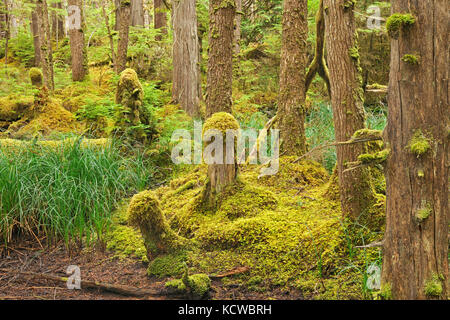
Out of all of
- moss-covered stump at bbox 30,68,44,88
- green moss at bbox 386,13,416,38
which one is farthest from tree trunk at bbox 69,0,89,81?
green moss at bbox 386,13,416,38

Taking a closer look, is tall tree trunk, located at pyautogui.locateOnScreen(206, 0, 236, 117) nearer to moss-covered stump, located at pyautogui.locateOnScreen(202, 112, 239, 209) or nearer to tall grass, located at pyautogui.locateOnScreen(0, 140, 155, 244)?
moss-covered stump, located at pyautogui.locateOnScreen(202, 112, 239, 209)

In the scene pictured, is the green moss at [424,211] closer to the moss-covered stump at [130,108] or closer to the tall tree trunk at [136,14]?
the moss-covered stump at [130,108]

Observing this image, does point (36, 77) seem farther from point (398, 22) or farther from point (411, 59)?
point (411, 59)

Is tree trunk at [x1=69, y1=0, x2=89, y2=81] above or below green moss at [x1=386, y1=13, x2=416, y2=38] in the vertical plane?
above

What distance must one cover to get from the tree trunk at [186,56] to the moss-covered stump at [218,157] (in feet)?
18.3

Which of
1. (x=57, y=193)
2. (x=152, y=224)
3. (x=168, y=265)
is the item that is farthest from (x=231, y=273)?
(x=57, y=193)

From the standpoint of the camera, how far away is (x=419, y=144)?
8.57ft

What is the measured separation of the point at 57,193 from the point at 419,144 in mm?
4246

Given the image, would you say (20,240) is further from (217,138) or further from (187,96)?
(187,96)

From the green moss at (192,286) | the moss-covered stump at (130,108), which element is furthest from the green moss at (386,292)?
the moss-covered stump at (130,108)

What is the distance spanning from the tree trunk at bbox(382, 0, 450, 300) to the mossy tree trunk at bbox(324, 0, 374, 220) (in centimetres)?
116

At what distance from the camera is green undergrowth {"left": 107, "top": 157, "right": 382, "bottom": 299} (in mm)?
3658

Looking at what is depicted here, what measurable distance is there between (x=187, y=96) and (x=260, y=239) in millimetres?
6809

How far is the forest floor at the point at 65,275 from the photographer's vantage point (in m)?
3.78
